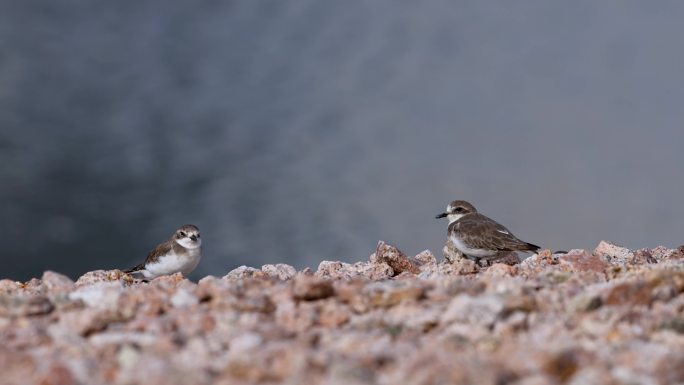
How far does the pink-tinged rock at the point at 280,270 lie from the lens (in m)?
12.8

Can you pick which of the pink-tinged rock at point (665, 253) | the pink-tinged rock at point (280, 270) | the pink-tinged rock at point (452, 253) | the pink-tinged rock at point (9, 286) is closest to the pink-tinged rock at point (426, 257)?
the pink-tinged rock at point (452, 253)

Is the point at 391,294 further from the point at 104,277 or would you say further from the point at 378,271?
the point at 104,277

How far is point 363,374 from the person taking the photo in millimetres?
4691

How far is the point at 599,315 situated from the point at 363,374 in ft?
7.57

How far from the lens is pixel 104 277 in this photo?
41.5ft

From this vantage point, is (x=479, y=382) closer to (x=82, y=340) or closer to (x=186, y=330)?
(x=186, y=330)

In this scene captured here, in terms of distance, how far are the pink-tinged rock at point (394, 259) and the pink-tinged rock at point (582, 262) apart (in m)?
2.48

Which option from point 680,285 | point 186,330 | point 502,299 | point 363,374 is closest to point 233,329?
point 186,330

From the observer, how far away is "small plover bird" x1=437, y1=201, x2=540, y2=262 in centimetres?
1380

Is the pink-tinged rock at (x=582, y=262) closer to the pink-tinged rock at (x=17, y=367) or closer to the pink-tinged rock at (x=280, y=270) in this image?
the pink-tinged rock at (x=280, y=270)

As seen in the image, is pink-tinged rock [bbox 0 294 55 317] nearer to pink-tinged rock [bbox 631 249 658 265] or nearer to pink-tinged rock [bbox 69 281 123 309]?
pink-tinged rock [bbox 69 281 123 309]

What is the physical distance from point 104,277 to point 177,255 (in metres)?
1.94

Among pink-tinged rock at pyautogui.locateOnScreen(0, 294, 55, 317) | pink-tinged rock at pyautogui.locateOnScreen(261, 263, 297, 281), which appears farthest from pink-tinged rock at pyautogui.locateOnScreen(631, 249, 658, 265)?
pink-tinged rock at pyautogui.locateOnScreen(0, 294, 55, 317)

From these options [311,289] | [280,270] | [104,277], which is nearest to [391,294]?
[311,289]
